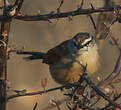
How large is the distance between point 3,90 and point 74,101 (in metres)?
0.53

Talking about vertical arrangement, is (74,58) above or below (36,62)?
above

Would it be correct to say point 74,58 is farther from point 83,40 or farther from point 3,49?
point 3,49

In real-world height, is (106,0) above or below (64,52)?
above

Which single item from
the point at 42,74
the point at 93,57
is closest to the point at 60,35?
the point at 42,74

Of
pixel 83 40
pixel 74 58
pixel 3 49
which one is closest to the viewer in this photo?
pixel 3 49

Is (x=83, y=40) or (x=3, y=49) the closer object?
(x=3, y=49)

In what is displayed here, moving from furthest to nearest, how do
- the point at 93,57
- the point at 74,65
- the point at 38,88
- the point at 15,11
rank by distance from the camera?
the point at 38,88
the point at 93,57
the point at 74,65
the point at 15,11

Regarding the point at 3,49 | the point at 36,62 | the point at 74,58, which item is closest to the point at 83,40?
the point at 74,58

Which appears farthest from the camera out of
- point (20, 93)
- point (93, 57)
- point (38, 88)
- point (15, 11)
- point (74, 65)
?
point (38, 88)

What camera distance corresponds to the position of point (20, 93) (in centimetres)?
225

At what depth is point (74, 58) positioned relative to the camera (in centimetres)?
435

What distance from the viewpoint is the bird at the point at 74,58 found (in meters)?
4.05

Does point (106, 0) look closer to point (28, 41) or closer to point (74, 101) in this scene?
point (74, 101)

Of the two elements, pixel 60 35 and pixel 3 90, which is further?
pixel 60 35
